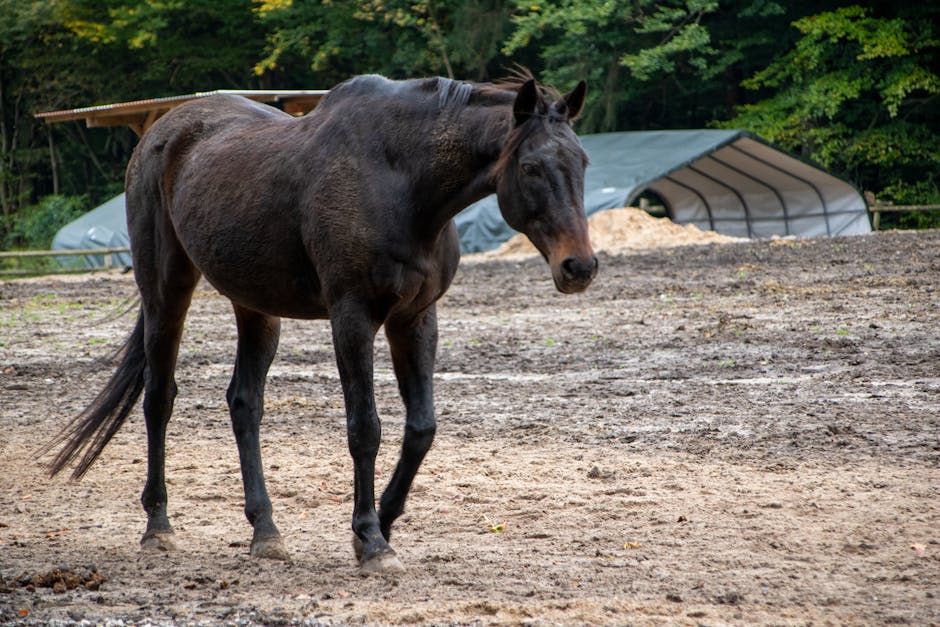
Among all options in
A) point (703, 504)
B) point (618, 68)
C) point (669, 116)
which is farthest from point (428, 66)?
point (703, 504)

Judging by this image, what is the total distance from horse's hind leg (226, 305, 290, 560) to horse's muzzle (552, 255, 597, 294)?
1.84 metres

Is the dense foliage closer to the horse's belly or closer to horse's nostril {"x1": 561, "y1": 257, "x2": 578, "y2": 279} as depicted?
the horse's belly

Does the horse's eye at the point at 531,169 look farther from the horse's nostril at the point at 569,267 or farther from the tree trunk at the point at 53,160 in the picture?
the tree trunk at the point at 53,160

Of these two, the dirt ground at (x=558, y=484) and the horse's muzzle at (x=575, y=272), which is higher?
the horse's muzzle at (x=575, y=272)

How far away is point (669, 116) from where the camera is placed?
1484 inches

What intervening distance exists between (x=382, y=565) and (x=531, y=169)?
1.72m

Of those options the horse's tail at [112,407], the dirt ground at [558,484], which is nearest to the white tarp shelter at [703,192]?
the dirt ground at [558,484]

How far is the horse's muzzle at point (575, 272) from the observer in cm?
393

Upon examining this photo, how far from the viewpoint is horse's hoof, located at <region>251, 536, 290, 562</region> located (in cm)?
479

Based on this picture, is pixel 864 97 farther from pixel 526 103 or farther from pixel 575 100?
pixel 526 103

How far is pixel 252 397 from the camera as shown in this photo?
17.5 feet

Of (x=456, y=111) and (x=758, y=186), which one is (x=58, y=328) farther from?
(x=758, y=186)

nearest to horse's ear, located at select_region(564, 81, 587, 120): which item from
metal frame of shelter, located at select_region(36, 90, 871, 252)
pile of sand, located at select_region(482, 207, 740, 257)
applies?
pile of sand, located at select_region(482, 207, 740, 257)

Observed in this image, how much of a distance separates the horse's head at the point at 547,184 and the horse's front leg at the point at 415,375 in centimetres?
76
